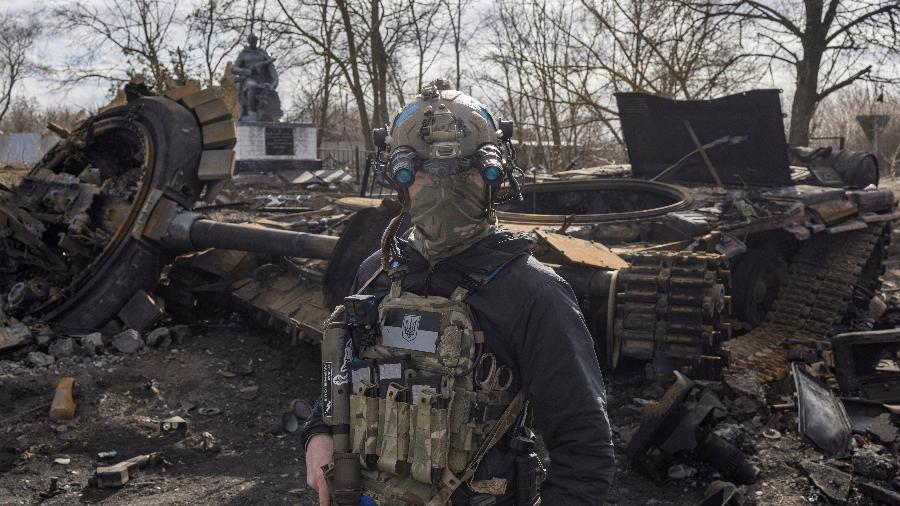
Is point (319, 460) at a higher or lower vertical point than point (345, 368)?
lower

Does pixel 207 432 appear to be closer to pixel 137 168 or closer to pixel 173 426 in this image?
pixel 173 426

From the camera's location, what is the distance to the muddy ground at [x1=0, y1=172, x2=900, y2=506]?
4.80 metres

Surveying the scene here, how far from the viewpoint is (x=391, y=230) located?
2.49m

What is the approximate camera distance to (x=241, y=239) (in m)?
7.36

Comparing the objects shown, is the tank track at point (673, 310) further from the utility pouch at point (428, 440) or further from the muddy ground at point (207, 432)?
the utility pouch at point (428, 440)

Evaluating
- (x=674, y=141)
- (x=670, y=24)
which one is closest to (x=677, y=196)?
(x=674, y=141)

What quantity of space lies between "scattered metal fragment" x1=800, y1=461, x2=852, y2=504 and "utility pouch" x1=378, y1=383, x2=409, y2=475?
3442mm

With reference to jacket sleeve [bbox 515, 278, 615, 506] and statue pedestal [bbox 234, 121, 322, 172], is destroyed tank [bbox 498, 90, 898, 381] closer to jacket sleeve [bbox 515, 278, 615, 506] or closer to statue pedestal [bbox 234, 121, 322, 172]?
jacket sleeve [bbox 515, 278, 615, 506]

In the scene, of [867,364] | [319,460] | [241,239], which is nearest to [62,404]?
[241,239]

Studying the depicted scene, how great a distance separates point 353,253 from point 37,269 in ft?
13.5

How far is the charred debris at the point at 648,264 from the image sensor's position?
5129 millimetres

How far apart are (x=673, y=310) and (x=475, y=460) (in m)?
3.25

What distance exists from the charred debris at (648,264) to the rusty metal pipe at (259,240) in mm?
18

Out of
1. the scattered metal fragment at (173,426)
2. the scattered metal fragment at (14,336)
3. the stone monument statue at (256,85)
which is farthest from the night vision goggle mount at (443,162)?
the stone monument statue at (256,85)
